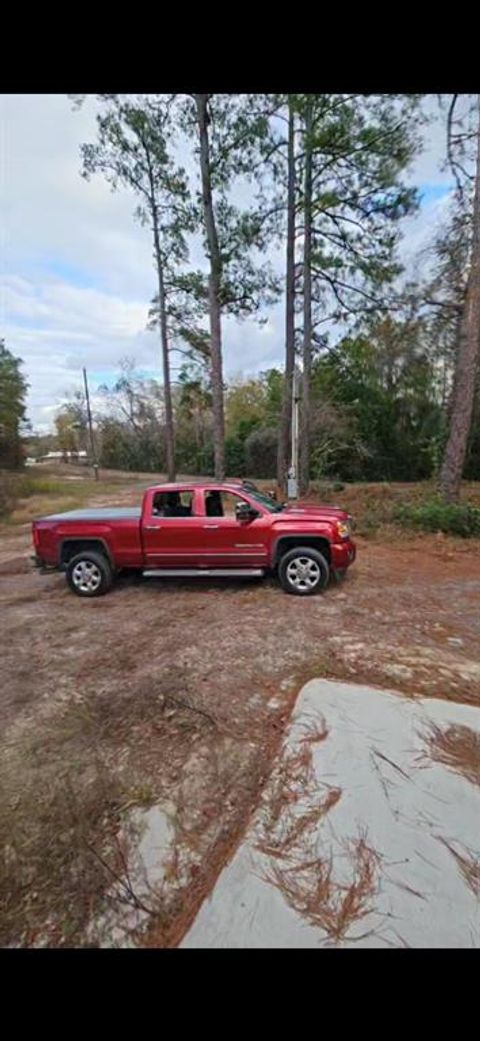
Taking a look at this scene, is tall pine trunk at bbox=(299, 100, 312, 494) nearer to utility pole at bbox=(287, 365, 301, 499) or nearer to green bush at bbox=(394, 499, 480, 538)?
utility pole at bbox=(287, 365, 301, 499)

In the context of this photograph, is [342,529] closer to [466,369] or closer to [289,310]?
[466,369]

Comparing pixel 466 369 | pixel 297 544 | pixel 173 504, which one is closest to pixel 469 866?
pixel 297 544

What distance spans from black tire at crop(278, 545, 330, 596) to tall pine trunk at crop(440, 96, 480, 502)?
206 inches

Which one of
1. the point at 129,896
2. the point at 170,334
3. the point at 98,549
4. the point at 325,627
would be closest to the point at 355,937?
the point at 129,896

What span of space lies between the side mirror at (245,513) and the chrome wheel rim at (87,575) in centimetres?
200

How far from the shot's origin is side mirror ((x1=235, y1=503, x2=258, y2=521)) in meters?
5.44

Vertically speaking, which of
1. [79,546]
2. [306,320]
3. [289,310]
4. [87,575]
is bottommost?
[87,575]

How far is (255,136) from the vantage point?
11.0 m

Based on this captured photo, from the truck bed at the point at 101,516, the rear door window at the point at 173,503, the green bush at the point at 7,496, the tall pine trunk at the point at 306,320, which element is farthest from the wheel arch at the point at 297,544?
the green bush at the point at 7,496

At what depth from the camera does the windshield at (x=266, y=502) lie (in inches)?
221

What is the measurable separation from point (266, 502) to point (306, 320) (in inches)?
396

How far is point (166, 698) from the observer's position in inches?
130
